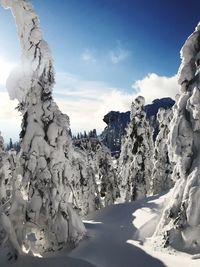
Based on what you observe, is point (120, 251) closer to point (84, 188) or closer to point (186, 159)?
point (186, 159)

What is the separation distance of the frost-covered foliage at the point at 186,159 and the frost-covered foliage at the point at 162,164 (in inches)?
963

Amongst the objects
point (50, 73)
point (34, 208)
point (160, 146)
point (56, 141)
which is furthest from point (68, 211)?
point (160, 146)

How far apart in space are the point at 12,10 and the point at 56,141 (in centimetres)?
698

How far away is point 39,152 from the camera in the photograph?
1794 cm

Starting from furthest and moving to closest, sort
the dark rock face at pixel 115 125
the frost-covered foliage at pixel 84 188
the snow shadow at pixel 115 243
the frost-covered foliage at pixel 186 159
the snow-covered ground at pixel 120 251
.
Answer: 1. the dark rock face at pixel 115 125
2. the frost-covered foliage at pixel 84 188
3. the snow shadow at pixel 115 243
4. the snow-covered ground at pixel 120 251
5. the frost-covered foliage at pixel 186 159

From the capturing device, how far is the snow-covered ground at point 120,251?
41.2 feet

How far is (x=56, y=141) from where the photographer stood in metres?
18.2

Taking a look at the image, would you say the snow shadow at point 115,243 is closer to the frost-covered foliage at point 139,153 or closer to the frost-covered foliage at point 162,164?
the frost-covered foliage at point 139,153

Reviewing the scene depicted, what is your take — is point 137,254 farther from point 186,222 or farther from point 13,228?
point 13,228

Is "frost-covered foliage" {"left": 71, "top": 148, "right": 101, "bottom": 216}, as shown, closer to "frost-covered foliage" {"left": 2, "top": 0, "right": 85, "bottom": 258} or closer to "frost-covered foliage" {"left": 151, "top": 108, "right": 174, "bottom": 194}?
"frost-covered foliage" {"left": 151, "top": 108, "right": 174, "bottom": 194}

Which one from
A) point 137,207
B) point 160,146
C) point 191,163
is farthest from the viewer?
point 160,146

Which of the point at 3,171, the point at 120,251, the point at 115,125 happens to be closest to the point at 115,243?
the point at 120,251

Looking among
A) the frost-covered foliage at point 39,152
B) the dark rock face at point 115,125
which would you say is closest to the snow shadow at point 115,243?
the frost-covered foliage at point 39,152

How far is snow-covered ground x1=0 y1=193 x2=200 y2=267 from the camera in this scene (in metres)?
12.6
